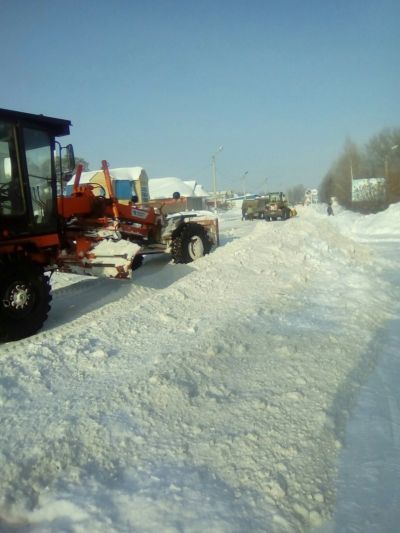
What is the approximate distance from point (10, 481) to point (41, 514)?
12.3 inches

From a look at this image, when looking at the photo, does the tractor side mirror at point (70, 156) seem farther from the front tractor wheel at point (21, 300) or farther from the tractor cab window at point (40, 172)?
the front tractor wheel at point (21, 300)

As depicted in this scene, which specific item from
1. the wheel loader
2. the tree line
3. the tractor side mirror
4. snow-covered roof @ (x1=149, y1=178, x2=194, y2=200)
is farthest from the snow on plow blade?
snow-covered roof @ (x1=149, y1=178, x2=194, y2=200)

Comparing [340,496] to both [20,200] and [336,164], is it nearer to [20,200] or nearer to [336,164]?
[20,200]

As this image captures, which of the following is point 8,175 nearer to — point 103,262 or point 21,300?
point 21,300

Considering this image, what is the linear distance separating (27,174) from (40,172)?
378mm

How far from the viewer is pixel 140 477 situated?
8.19 ft

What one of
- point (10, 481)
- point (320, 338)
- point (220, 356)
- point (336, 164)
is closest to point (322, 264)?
point (320, 338)

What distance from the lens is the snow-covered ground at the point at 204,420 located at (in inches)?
89.6

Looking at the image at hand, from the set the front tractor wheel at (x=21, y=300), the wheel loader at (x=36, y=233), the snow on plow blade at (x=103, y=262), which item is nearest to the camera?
the front tractor wheel at (x=21, y=300)

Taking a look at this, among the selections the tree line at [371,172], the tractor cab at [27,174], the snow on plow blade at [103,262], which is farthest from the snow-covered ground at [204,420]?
the tree line at [371,172]

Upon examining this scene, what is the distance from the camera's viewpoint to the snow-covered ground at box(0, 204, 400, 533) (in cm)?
228

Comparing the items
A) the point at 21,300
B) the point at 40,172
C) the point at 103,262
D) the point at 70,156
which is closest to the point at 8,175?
the point at 40,172

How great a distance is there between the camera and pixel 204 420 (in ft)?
10.1

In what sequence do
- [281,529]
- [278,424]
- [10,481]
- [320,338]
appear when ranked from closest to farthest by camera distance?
1. [281,529]
2. [10,481]
3. [278,424]
4. [320,338]
